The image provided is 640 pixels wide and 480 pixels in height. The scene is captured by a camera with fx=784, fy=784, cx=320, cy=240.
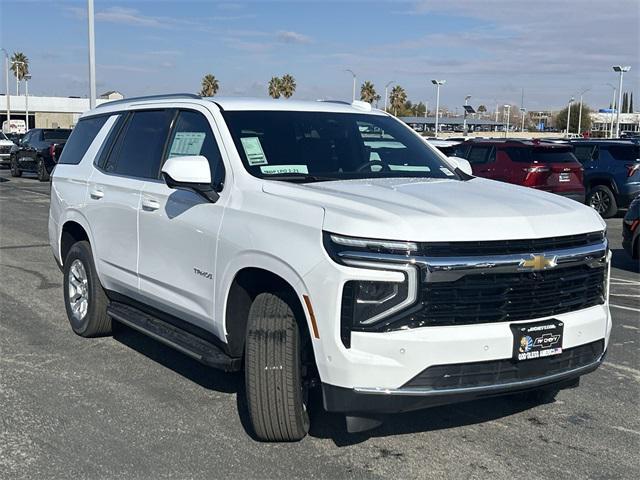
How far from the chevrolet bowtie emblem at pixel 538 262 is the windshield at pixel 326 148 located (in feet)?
4.72

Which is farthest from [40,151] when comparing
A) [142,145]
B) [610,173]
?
[142,145]

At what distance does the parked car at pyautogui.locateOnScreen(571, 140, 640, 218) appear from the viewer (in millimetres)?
16688

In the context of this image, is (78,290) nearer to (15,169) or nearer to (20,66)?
(15,169)

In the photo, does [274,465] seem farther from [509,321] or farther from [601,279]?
[601,279]

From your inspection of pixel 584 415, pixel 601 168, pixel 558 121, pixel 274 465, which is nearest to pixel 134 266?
pixel 274 465

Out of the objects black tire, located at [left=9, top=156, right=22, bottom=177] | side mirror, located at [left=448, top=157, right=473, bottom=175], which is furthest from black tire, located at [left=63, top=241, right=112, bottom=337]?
black tire, located at [left=9, top=156, right=22, bottom=177]

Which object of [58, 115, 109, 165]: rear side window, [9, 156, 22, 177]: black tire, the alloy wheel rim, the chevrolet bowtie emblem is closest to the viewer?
the chevrolet bowtie emblem

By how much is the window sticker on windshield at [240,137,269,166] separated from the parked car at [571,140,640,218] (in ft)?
44.4

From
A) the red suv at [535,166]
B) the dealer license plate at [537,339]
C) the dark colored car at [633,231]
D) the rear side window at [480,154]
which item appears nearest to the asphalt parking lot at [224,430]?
the dealer license plate at [537,339]

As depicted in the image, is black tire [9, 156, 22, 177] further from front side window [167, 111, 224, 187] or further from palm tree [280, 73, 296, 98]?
palm tree [280, 73, 296, 98]

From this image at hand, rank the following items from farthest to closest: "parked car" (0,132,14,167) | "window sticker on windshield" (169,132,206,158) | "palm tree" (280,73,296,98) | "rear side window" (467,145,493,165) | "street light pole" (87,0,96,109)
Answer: "palm tree" (280,73,296,98) → "parked car" (0,132,14,167) → "street light pole" (87,0,96,109) → "rear side window" (467,145,493,165) → "window sticker on windshield" (169,132,206,158)

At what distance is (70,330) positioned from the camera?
680 centimetres

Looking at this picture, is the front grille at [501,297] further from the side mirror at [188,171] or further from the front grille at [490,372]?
the side mirror at [188,171]

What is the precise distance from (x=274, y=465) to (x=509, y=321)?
1401 mm
